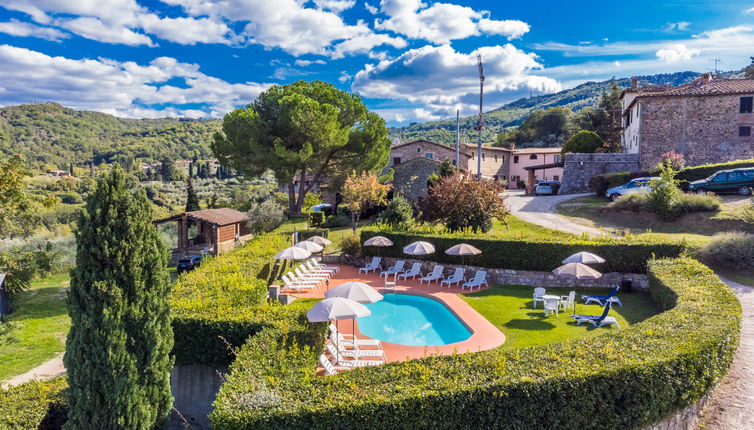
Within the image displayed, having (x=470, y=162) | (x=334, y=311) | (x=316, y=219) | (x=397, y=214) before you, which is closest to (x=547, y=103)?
(x=470, y=162)

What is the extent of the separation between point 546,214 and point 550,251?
11.2m

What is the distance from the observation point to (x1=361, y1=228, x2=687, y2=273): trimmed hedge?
54.8 ft

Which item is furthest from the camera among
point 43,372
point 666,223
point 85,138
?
point 85,138

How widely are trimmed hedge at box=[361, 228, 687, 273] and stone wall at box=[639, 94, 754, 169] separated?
21121mm

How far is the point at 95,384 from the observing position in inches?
255

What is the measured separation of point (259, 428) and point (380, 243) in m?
14.6

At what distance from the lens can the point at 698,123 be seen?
108 feet

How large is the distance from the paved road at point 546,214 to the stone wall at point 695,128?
7.82 metres

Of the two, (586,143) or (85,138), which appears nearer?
(586,143)

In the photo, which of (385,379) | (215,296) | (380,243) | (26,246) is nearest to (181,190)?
(26,246)

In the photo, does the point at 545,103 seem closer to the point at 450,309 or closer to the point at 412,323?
the point at 450,309

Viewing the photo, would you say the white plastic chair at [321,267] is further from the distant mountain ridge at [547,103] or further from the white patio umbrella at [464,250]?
the distant mountain ridge at [547,103]

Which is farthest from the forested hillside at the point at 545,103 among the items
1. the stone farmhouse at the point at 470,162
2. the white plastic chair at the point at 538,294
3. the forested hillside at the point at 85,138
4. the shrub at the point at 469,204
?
the white plastic chair at the point at 538,294

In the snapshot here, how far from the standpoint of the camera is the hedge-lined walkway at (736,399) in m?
7.96
